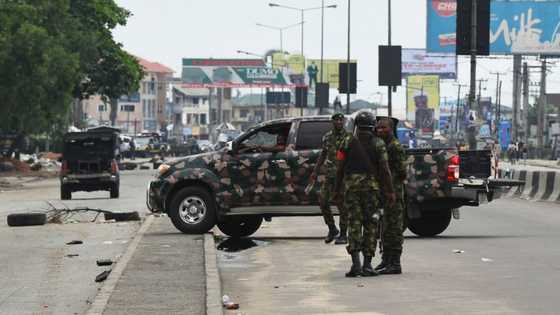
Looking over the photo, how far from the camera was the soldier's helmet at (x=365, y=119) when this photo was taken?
15.5 m

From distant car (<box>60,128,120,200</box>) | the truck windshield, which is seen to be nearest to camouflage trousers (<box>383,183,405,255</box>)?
distant car (<box>60,128,120,200</box>)

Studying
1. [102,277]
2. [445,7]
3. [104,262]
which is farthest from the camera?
[445,7]

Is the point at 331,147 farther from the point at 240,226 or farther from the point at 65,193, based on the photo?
the point at 65,193

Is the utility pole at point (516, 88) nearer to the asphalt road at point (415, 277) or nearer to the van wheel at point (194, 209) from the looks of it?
the asphalt road at point (415, 277)

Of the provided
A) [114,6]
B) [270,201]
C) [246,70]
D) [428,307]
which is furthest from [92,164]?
[246,70]

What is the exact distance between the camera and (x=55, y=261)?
1988 centimetres

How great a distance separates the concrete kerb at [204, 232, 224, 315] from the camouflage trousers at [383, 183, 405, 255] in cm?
184

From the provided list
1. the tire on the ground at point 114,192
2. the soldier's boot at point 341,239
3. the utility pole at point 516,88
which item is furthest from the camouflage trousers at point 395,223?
the utility pole at point 516,88

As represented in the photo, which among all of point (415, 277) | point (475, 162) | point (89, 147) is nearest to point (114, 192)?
point (89, 147)

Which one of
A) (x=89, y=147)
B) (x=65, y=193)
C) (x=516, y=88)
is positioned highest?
(x=516, y=88)

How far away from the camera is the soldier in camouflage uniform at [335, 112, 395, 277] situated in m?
15.6

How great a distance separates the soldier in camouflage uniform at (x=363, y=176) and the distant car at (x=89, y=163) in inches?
1125

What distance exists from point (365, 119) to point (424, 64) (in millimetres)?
144558

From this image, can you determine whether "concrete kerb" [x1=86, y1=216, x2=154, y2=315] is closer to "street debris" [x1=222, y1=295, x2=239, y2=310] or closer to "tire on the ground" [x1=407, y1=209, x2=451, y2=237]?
"street debris" [x1=222, y1=295, x2=239, y2=310]
